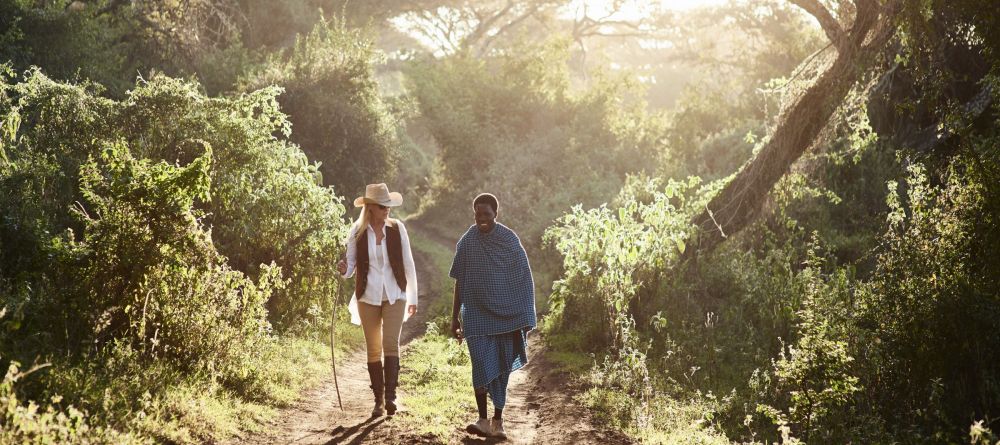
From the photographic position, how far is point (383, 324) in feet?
24.8

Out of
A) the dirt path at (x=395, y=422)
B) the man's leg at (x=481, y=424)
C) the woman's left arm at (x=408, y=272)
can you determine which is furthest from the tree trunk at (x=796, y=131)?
the man's leg at (x=481, y=424)

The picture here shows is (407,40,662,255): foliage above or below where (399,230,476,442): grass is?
above

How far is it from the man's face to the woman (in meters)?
0.76

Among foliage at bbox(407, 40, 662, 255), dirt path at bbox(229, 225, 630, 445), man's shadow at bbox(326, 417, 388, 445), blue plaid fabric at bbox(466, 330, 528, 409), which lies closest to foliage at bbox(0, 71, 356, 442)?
dirt path at bbox(229, 225, 630, 445)

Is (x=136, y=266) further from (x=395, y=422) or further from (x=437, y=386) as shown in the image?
(x=437, y=386)

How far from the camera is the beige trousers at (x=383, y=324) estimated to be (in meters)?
7.51

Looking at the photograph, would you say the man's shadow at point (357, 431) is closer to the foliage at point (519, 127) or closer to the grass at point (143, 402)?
the grass at point (143, 402)

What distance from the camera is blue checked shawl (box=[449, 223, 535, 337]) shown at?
7137 mm

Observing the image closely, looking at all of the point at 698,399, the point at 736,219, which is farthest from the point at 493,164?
the point at 698,399

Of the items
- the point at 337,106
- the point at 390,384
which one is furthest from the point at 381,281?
the point at 337,106

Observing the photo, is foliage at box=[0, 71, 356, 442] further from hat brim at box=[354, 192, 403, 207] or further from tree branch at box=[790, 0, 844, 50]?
tree branch at box=[790, 0, 844, 50]

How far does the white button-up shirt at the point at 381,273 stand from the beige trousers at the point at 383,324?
0.26 feet

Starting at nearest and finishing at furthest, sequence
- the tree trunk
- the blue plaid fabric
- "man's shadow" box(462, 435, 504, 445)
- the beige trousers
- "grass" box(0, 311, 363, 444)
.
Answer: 1. "grass" box(0, 311, 363, 444)
2. "man's shadow" box(462, 435, 504, 445)
3. the blue plaid fabric
4. the beige trousers
5. the tree trunk

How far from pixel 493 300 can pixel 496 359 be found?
51 centimetres
